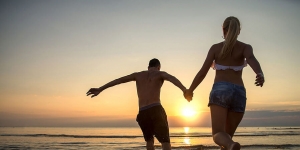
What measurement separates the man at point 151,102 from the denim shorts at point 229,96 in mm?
2677

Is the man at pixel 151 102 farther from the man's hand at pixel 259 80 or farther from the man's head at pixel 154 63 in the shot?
the man's hand at pixel 259 80

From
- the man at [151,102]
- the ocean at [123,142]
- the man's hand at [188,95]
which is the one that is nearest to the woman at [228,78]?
the man's hand at [188,95]

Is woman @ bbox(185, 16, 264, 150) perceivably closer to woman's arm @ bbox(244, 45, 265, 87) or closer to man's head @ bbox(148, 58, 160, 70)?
woman's arm @ bbox(244, 45, 265, 87)

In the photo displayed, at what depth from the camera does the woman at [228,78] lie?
4.10m

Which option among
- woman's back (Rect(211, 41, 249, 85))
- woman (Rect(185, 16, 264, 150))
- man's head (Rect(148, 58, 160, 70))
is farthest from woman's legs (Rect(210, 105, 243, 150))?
man's head (Rect(148, 58, 160, 70))

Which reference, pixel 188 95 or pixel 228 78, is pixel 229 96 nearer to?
pixel 228 78

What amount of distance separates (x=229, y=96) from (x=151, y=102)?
3033mm

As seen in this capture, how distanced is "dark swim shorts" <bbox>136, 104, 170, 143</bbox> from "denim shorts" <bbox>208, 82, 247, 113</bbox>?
111 inches

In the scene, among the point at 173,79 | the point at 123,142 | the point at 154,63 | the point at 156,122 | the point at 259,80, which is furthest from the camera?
the point at 123,142

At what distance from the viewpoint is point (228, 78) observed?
13.8ft

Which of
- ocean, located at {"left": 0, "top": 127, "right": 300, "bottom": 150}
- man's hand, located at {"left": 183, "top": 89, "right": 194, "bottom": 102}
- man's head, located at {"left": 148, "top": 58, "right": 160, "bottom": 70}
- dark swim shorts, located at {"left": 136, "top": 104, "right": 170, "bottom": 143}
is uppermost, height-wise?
man's head, located at {"left": 148, "top": 58, "right": 160, "bottom": 70}

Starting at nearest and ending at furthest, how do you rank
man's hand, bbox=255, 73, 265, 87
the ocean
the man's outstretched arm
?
man's hand, bbox=255, 73, 265, 87 → the man's outstretched arm → the ocean

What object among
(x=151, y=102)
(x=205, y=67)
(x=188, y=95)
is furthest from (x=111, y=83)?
(x=205, y=67)

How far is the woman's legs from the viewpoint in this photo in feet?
12.9
